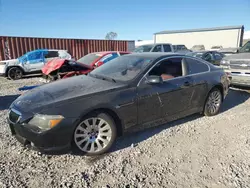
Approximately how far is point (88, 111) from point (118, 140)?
0.95 meters

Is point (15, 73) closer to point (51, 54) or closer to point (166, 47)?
point (51, 54)

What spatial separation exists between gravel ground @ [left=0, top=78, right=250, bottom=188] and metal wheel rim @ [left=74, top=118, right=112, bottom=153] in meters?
0.16

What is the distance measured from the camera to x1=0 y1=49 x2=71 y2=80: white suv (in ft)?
31.1

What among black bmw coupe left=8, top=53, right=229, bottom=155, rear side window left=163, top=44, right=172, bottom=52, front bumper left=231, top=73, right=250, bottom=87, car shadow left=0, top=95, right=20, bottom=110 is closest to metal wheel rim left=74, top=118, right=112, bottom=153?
black bmw coupe left=8, top=53, right=229, bottom=155

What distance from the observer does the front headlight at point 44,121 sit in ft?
8.34

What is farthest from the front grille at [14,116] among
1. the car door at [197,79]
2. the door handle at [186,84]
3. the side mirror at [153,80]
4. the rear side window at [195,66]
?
the rear side window at [195,66]

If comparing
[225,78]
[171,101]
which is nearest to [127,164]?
[171,101]

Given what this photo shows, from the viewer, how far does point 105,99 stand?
9.50 ft

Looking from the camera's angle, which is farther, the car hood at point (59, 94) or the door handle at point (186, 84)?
the door handle at point (186, 84)

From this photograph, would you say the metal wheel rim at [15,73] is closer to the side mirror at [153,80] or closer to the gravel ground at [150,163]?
the gravel ground at [150,163]

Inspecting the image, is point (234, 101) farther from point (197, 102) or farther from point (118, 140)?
point (118, 140)

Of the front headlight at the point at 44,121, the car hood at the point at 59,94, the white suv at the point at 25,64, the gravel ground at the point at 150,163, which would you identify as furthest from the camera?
the white suv at the point at 25,64

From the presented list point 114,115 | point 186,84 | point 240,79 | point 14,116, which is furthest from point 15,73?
point 240,79

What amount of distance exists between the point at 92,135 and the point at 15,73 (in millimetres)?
8464
